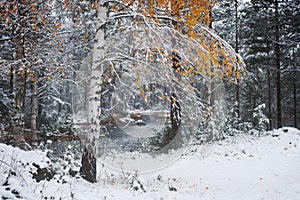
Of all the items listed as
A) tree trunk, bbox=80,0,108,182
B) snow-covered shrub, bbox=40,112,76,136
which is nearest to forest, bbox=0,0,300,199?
tree trunk, bbox=80,0,108,182

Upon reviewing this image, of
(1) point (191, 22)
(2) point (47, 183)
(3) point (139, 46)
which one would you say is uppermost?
(1) point (191, 22)

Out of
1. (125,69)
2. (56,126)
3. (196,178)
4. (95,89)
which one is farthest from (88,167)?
(56,126)

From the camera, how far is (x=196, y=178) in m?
7.69

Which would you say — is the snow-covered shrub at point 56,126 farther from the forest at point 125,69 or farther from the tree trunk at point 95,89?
the tree trunk at point 95,89

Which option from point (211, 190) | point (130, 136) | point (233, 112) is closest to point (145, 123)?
point (130, 136)

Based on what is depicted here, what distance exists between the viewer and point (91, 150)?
5734 millimetres

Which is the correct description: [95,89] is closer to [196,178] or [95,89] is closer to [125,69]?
[125,69]

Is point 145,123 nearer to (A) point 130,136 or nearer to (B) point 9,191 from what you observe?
(A) point 130,136

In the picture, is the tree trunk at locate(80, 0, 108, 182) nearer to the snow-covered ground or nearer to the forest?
the forest

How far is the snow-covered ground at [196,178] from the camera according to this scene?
14.0 feet

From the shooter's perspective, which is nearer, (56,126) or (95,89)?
(95,89)

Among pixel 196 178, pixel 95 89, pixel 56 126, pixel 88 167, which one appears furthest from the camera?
pixel 56 126

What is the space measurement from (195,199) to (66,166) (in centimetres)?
319

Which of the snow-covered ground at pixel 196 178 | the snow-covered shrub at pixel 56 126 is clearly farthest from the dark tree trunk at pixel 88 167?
the snow-covered shrub at pixel 56 126
